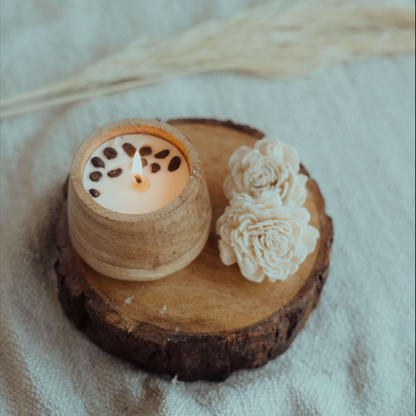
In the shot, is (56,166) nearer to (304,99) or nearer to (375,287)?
(304,99)

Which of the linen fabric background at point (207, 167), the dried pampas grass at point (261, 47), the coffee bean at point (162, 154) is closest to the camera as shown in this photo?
the coffee bean at point (162, 154)

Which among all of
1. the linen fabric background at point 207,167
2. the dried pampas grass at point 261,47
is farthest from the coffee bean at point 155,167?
the dried pampas grass at point 261,47

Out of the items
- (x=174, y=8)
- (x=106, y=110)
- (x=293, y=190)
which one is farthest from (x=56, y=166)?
(x=174, y=8)

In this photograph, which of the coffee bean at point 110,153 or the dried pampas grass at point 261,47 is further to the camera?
the dried pampas grass at point 261,47

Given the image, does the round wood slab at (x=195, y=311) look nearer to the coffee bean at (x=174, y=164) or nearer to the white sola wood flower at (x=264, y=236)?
the white sola wood flower at (x=264, y=236)

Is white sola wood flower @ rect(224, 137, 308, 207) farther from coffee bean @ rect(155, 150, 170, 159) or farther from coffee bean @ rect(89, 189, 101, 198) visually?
coffee bean @ rect(89, 189, 101, 198)

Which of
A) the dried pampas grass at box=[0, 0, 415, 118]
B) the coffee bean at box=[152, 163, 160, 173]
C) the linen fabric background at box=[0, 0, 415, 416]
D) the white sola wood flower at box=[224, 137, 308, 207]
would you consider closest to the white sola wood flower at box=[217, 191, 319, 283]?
the white sola wood flower at box=[224, 137, 308, 207]
